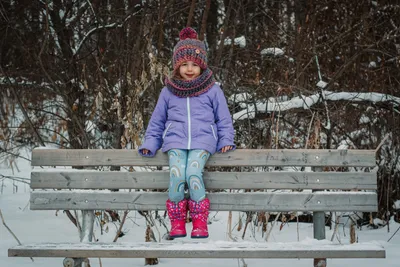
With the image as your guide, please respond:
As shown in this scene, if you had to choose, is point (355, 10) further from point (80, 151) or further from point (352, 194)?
point (80, 151)

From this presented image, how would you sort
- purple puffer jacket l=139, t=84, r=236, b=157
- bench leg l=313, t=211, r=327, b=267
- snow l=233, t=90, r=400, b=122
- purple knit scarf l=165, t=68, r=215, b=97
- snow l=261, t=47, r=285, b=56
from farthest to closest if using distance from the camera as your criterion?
snow l=261, t=47, r=285, b=56 → snow l=233, t=90, r=400, b=122 → purple knit scarf l=165, t=68, r=215, b=97 → purple puffer jacket l=139, t=84, r=236, b=157 → bench leg l=313, t=211, r=327, b=267

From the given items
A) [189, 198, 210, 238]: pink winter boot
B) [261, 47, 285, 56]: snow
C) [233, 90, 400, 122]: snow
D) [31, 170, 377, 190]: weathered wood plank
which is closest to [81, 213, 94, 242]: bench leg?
[31, 170, 377, 190]: weathered wood plank

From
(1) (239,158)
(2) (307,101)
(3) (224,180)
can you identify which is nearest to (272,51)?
(2) (307,101)

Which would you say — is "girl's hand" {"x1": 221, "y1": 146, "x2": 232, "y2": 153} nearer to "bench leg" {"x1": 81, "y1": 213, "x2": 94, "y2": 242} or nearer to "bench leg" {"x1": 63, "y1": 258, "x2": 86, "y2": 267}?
"bench leg" {"x1": 81, "y1": 213, "x2": 94, "y2": 242}

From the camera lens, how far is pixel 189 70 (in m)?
3.83

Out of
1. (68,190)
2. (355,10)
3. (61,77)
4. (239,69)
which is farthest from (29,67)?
(355,10)

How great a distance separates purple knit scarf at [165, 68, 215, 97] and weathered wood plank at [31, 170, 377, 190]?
0.54 meters

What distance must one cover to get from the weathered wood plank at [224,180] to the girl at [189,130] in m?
0.15

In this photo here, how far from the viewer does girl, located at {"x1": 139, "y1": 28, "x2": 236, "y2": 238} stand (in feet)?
11.8

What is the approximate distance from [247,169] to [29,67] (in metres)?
2.70

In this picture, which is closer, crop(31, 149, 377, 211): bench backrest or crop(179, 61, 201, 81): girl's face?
crop(31, 149, 377, 211): bench backrest

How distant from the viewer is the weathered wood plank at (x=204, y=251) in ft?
10.4

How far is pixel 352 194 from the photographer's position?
3.64 meters

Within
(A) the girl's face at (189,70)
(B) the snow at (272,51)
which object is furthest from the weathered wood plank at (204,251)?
(B) the snow at (272,51)
